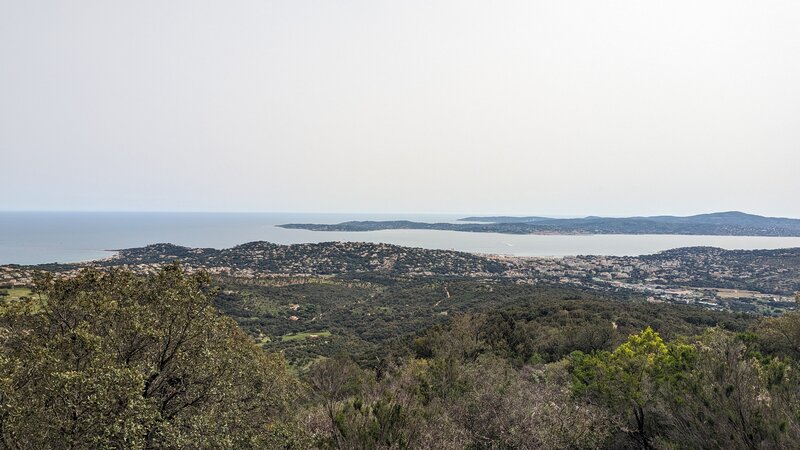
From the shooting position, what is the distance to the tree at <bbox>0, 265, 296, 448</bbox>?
261 inches

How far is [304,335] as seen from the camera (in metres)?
50.9

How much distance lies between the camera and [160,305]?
30.7 ft

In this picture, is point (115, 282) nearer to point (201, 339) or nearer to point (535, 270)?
point (201, 339)

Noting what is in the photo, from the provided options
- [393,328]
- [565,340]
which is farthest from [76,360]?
[393,328]

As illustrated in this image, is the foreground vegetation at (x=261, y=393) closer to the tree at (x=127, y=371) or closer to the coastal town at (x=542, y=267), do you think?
the tree at (x=127, y=371)

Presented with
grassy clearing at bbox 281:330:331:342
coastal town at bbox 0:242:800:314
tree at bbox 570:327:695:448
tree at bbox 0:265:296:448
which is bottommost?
grassy clearing at bbox 281:330:331:342

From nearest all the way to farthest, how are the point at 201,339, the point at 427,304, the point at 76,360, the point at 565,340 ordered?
the point at 76,360, the point at 201,339, the point at 565,340, the point at 427,304

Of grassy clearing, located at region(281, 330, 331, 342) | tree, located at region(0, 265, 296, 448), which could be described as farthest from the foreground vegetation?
grassy clearing, located at region(281, 330, 331, 342)

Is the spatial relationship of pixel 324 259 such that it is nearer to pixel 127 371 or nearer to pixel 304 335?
pixel 304 335

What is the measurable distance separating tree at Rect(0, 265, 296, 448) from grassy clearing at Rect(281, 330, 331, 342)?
39.3 metres

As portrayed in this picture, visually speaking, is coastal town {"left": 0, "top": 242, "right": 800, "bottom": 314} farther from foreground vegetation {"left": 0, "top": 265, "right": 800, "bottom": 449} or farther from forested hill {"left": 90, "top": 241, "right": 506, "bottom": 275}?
foreground vegetation {"left": 0, "top": 265, "right": 800, "bottom": 449}

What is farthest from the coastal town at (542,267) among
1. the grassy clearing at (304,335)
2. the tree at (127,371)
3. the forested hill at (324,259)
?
the tree at (127,371)

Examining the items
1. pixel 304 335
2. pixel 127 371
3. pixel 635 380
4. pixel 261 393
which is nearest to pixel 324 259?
pixel 304 335

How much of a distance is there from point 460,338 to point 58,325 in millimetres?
22622
